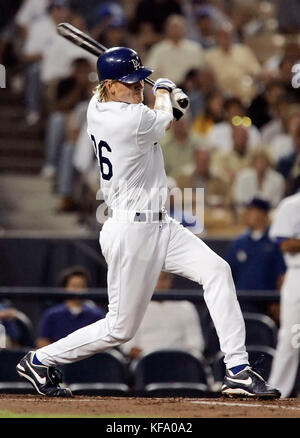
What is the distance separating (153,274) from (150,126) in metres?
0.75

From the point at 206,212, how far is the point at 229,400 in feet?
15.1

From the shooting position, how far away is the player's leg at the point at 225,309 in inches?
225

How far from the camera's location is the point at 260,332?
29.0 feet

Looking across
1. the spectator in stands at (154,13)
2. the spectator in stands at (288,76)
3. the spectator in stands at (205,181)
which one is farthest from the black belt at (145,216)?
the spectator in stands at (154,13)

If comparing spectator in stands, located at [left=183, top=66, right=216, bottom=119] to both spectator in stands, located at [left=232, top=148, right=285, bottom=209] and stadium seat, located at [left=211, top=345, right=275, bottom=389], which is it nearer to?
spectator in stands, located at [left=232, top=148, right=285, bottom=209]

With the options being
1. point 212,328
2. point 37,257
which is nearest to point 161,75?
point 37,257

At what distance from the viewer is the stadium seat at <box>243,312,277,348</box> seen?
8789 mm

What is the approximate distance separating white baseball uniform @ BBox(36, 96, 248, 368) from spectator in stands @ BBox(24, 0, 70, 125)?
20.8ft

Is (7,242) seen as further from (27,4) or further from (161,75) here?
(27,4)

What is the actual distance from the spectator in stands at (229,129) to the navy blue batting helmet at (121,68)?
543 centimetres

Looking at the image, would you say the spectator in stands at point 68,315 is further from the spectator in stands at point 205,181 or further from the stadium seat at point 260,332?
the spectator in stands at point 205,181

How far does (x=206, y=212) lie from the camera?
10406 millimetres

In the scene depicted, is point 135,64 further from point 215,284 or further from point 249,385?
point 249,385

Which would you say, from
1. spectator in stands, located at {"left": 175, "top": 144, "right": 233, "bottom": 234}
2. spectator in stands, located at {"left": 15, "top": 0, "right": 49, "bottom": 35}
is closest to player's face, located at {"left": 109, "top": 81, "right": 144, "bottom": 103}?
spectator in stands, located at {"left": 175, "top": 144, "right": 233, "bottom": 234}
